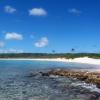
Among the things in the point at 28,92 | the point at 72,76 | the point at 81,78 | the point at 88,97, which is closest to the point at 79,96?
the point at 88,97

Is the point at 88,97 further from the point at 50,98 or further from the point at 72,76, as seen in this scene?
the point at 72,76

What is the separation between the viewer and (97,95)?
30766 mm

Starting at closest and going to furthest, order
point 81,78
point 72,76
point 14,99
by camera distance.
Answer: point 14,99 → point 81,78 → point 72,76

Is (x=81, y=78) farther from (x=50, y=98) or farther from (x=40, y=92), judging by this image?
(x=50, y=98)

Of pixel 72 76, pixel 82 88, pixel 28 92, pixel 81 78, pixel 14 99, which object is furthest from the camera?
pixel 72 76

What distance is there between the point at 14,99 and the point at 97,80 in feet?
47.9

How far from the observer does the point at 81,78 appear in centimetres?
4600

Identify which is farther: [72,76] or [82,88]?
[72,76]

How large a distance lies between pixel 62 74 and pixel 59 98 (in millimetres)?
23988

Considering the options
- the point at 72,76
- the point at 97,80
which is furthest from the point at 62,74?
the point at 97,80

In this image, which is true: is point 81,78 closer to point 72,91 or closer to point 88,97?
point 72,91

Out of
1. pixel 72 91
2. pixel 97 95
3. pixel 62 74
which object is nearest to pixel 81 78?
pixel 62 74

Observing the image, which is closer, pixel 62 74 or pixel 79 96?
pixel 79 96

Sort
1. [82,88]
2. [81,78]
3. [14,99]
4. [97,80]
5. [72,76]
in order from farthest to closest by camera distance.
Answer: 1. [72,76]
2. [81,78]
3. [97,80]
4. [82,88]
5. [14,99]
